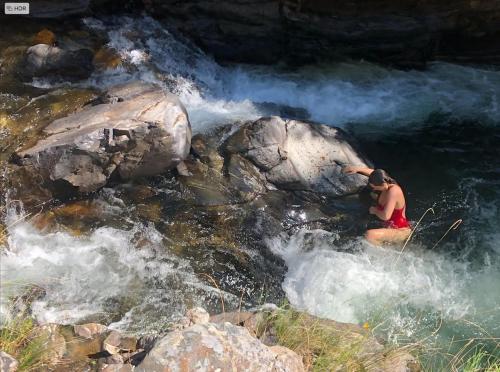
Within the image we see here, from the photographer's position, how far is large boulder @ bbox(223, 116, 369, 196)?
230 inches

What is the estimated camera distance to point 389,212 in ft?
17.9

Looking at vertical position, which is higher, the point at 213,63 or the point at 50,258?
the point at 213,63

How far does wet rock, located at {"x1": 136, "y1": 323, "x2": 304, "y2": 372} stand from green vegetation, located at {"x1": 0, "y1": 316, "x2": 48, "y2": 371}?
0.83 meters

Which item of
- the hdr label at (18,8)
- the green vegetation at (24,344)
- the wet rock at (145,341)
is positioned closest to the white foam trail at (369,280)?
the wet rock at (145,341)

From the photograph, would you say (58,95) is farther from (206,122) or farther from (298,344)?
(298,344)

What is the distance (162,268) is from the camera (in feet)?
15.9

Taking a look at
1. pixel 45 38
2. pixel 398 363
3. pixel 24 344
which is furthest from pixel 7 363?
pixel 45 38

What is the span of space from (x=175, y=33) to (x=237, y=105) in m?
1.83

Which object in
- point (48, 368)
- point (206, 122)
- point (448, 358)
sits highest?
point (206, 122)

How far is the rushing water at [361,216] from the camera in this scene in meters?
4.66

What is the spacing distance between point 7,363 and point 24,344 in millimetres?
321

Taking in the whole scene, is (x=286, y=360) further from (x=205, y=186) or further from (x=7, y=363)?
(x=205, y=186)

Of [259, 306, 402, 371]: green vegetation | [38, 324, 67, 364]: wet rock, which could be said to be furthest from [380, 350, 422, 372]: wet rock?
[38, 324, 67, 364]: wet rock

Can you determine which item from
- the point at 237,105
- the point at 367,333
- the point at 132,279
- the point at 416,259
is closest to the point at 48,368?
the point at 132,279
